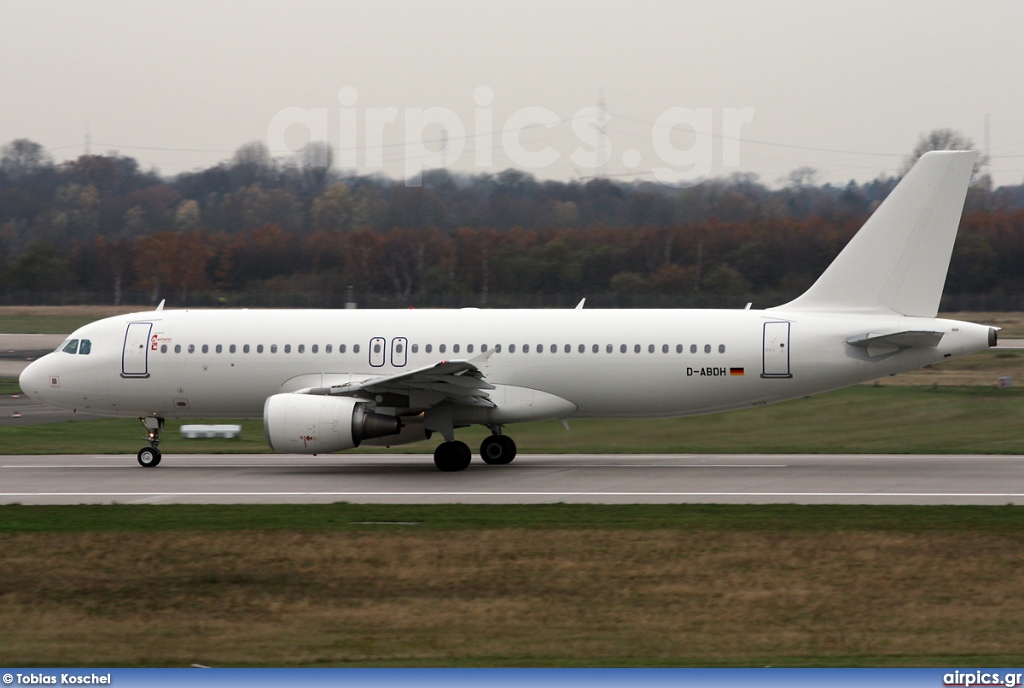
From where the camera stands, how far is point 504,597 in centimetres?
1340

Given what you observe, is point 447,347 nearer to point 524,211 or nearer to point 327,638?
point 327,638

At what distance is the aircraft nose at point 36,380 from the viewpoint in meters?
27.5

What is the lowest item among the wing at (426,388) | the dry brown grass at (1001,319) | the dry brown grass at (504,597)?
the dry brown grass at (504,597)

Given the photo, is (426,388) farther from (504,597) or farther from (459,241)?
(459,241)

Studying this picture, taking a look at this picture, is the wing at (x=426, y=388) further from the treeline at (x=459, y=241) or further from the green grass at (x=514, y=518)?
the treeline at (x=459, y=241)

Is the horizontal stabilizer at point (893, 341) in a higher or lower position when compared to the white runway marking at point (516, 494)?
higher

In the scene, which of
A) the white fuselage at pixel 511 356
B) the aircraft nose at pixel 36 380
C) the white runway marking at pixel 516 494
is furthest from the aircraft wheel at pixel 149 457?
the white runway marking at pixel 516 494

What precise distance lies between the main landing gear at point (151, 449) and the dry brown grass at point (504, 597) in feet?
31.8

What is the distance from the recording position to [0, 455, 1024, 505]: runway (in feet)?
68.7

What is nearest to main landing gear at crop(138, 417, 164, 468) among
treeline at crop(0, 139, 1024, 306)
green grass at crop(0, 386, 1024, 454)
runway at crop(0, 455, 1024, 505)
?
runway at crop(0, 455, 1024, 505)

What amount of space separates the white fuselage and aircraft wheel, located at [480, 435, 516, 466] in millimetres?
1065

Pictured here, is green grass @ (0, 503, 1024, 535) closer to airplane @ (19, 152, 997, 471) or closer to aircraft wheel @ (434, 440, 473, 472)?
airplane @ (19, 152, 997, 471)

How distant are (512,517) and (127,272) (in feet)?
195

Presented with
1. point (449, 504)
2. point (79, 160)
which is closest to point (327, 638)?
point (449, 504)
